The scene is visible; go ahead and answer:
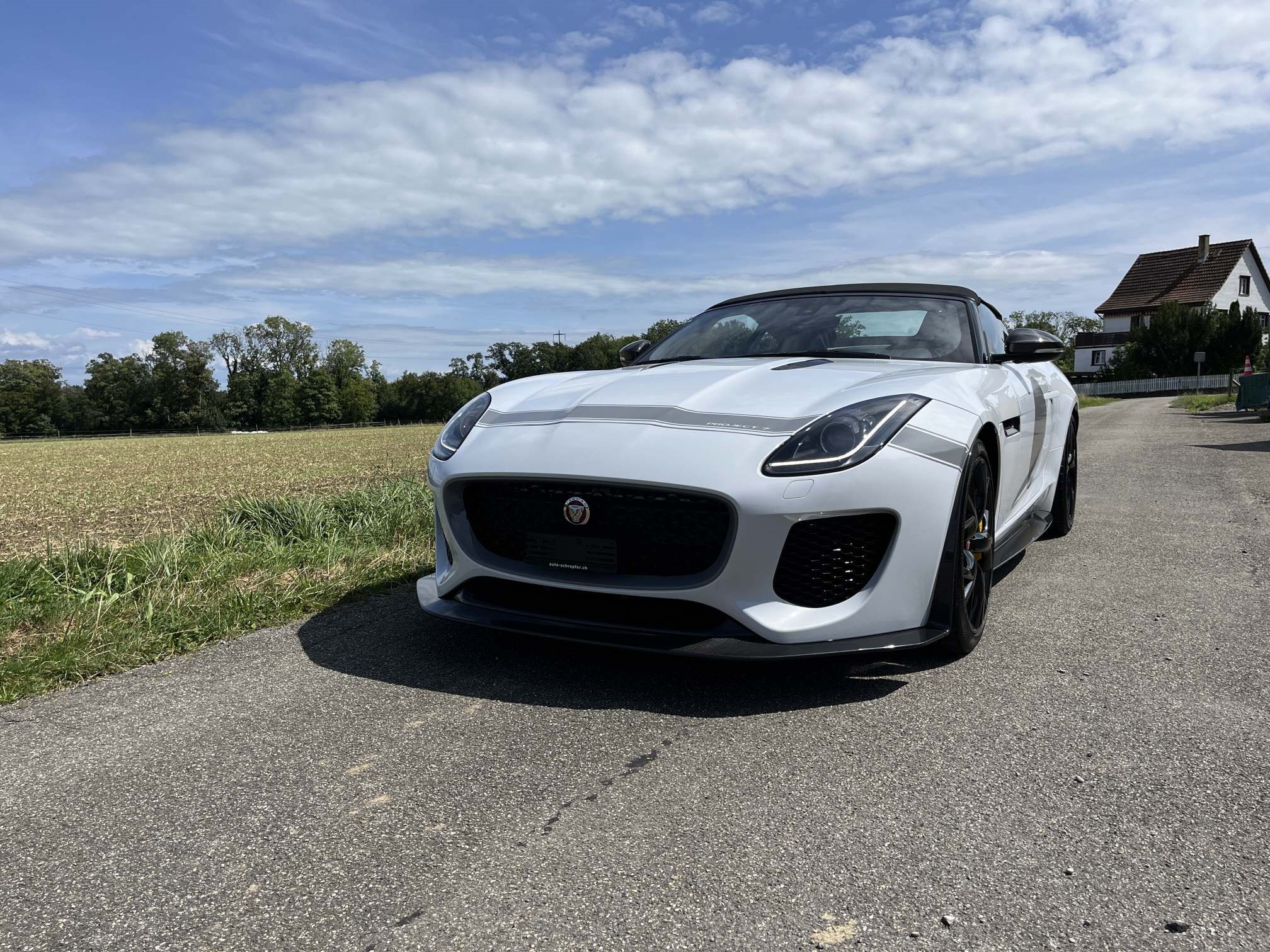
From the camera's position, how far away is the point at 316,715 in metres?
2.64

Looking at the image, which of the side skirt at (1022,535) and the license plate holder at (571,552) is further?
the side skirt at (1022,535)

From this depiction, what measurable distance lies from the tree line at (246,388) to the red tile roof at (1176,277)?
4223 cm

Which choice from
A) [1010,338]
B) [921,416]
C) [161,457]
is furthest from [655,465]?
[161,457]

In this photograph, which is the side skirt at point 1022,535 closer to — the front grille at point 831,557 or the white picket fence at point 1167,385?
the front grille at point 831,557

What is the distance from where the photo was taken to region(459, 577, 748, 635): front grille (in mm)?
2654

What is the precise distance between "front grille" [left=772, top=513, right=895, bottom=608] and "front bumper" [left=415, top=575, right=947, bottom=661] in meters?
0.14

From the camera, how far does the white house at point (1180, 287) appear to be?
61688mm

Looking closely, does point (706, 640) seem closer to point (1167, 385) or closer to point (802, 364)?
point (802, 364)

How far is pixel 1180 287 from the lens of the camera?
63656mm

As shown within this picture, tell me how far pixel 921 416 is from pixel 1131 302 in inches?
2896

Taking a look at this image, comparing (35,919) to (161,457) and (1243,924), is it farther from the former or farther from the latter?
(161,457)

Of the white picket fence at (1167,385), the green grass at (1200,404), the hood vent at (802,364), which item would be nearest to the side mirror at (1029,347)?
the hood vent at (802,364)

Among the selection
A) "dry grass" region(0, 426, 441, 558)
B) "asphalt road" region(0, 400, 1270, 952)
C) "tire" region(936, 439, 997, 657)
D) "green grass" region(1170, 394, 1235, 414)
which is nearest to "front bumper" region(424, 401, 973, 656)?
"tire" region(936, 439, 997, 657)

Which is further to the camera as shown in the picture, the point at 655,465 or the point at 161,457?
the point at 161,457
